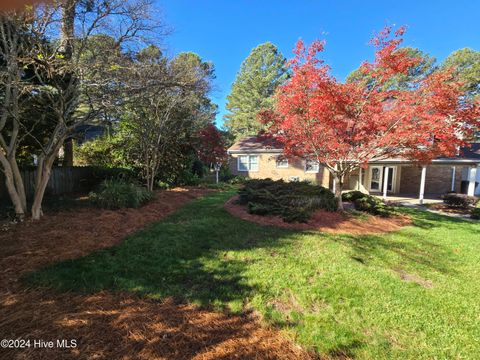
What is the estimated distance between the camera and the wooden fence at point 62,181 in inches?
305

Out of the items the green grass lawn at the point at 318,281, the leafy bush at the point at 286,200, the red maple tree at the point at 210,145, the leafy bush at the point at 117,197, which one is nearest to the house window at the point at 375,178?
the leafy bush at the point at 286,200

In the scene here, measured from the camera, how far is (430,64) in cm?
2619

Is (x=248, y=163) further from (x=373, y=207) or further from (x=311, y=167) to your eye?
(x=373, y=207)

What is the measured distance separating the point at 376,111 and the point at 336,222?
3.46m

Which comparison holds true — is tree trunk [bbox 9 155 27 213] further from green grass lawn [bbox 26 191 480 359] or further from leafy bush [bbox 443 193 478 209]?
leafy bush [bbox 443 193 478 209]

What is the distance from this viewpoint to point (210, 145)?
15148mm

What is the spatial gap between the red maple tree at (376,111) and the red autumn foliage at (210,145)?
24.2 ft

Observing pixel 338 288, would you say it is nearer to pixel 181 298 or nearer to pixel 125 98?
pixel 181 298

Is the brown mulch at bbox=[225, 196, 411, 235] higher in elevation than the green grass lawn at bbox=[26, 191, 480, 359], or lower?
higher

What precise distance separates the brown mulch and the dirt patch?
2.10 meters

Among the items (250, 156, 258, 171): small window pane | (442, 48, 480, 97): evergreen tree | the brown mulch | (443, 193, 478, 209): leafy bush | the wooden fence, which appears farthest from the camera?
(442, 48, 480, 97): evergreen tree

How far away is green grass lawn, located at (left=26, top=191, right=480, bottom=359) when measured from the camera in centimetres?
257

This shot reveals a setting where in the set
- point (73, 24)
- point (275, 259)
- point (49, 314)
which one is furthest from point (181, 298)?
point (73, 24)

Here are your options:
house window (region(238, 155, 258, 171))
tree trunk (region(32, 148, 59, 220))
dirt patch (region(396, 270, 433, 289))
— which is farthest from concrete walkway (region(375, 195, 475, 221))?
tree trunk (region(32, 148, 59, 220))
